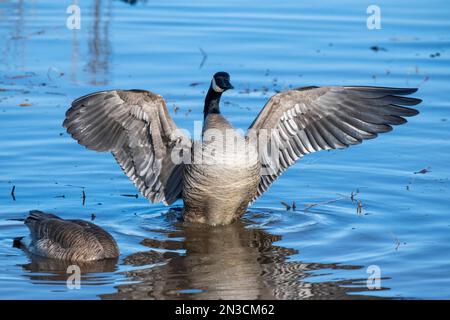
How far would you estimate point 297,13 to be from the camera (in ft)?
64.9

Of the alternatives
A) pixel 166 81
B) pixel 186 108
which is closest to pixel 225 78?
pixel 186 108

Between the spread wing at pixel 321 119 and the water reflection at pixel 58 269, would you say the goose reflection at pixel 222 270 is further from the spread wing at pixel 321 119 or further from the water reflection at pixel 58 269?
the spread wing at pixel 321 119

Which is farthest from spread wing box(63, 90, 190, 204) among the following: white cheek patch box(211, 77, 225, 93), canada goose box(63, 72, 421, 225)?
white cheek patch box(211, 77, 225, 93)

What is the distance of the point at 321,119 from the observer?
10805 mm

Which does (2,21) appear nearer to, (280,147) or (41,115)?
(41,115)

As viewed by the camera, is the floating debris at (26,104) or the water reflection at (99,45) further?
the water reflection at (99,45)

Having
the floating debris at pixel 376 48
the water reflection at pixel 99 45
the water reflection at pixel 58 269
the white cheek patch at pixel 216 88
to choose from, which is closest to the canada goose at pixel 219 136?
the white cheek patch at pixel 216 88

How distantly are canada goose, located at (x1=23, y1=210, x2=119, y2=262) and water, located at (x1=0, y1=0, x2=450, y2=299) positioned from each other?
5.9 inches

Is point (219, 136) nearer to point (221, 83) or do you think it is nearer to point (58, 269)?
point (221, 83)

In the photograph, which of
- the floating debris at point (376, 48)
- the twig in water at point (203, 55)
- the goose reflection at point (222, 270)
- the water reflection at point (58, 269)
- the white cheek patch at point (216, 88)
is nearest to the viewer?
the goose reflection at point (222, 270)

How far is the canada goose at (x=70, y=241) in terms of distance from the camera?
9.29 meters

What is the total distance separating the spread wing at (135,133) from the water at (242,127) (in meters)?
0.46

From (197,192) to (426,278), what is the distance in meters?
2.80

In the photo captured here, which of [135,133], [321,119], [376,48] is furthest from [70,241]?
[376,48]
